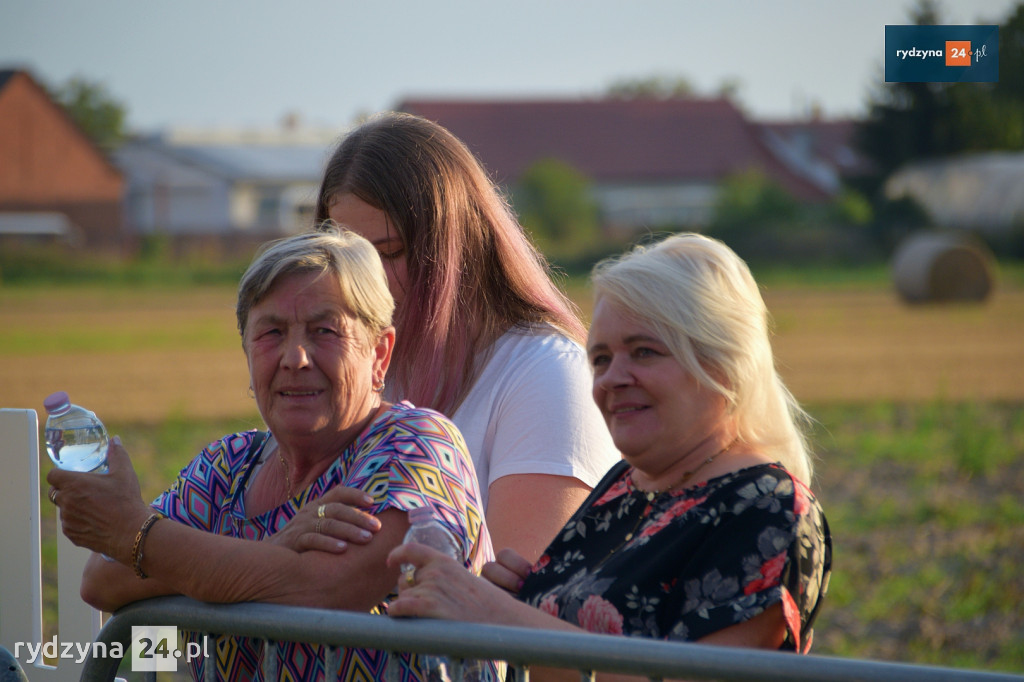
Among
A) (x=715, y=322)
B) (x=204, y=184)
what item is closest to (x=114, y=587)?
(x=715, y=322)

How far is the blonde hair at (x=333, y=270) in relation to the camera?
7.28ft

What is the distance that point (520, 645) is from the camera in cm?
173

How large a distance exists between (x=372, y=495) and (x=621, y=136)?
62.2 m

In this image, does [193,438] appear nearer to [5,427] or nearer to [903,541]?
[903,541]

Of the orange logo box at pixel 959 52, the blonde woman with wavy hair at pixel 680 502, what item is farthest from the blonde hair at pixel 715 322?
the orange logo box at pixel 959 52

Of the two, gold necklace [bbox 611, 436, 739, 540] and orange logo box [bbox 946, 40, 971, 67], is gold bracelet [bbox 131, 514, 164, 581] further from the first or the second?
orange logo box [bbox 946, 40, 971, 67]

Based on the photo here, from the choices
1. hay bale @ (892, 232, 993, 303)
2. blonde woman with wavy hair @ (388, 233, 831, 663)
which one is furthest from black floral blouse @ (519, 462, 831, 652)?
hay bale @ (892, 232, 993, 303)

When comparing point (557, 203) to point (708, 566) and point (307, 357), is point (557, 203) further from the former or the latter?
point (708, 566)

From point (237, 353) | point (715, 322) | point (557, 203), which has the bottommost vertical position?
point (237, 353)

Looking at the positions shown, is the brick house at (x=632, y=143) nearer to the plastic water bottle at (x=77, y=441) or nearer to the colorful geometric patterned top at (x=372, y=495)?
the plastic water bottle at (x=77, y=441)

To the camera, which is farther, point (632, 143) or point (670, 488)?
point (632, 143)

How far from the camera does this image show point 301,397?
7.27 ft

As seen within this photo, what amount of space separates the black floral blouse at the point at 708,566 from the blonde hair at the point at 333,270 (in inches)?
27.4

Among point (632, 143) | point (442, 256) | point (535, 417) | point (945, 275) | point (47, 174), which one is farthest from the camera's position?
point (632, 143)
